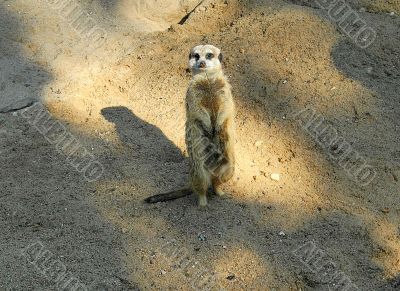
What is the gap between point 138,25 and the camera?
17.1 ft

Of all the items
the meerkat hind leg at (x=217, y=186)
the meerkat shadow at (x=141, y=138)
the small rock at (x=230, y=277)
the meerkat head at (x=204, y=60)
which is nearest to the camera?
the small rock at (x=230, y=277)

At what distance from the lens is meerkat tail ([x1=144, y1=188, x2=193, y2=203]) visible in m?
3.41

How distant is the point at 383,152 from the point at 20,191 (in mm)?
2412

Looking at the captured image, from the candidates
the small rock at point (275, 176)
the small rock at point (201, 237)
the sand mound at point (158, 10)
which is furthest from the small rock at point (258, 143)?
the sand mound at point (158, 10)

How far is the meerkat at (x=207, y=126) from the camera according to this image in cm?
338

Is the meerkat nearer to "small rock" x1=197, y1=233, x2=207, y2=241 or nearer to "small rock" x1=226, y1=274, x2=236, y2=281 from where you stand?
"small rock" x1=197, y1=233, x2=207, y2=241

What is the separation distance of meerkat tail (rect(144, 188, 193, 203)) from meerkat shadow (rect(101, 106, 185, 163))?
1.31ft

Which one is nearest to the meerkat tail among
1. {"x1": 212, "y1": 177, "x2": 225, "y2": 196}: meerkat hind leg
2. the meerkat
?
the meerkat

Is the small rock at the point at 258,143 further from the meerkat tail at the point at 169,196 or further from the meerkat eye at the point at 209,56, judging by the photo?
the meerkat eye at the point at 209,56

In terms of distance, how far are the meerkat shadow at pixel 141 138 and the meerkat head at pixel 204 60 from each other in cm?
72

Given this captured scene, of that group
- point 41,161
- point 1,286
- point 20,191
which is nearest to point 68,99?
point 41,161

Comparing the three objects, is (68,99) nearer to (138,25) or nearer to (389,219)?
(138,25)

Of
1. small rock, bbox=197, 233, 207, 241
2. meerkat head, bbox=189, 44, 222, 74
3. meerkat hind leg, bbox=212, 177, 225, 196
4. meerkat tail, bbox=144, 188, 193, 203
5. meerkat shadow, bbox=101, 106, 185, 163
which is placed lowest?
meerkat shadow, bbox=101, 106, 185, 163

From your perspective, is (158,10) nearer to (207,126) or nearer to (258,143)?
(258,143)
